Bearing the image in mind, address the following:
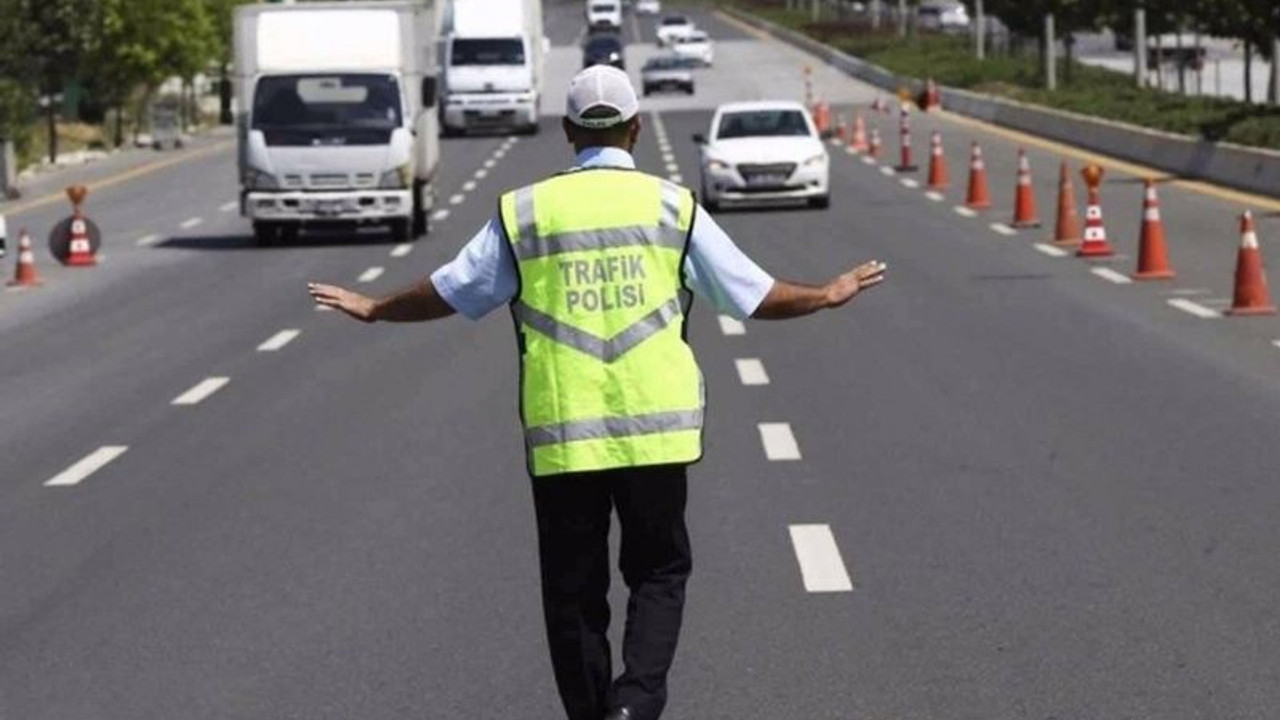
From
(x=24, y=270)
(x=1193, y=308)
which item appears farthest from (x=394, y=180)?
(x=1193, y=308)

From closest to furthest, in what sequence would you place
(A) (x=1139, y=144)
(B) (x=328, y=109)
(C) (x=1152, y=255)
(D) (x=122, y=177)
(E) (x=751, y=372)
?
1. (E) (x=751, y=372)
2. (C) (x=1152, y=255)
3. (B) (x=328, y=109)
4. (A) (x=1139, y=144)
5. (D) (x=122, y=177)

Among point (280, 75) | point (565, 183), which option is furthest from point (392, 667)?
point (280, 75)

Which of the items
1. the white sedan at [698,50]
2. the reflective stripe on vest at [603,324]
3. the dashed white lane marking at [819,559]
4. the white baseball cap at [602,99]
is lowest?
the white sedan at [698,50]

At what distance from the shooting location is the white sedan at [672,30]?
12525 cm

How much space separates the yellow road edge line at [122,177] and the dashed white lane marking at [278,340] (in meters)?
21.4

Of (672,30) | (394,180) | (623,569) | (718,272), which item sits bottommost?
(672,30)

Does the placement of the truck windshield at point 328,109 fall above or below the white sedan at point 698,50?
above

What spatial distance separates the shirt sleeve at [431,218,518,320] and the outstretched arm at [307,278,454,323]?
0.05 m

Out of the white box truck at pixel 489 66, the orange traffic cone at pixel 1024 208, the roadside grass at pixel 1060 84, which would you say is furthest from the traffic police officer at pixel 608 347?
the white box truck at pixel 489 66

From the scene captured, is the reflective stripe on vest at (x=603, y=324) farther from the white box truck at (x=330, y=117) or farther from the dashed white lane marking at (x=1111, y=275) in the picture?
A: the white box truck at (x=330, y=117)

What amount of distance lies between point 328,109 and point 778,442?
67.5ft

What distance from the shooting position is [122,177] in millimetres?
55656

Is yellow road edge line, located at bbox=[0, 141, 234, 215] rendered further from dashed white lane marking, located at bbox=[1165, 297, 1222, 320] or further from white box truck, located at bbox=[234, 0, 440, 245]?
dashed white lane marking, located at bbox=[1165, 297, 1222, 320]

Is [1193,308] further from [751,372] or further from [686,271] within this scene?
[686,271]
